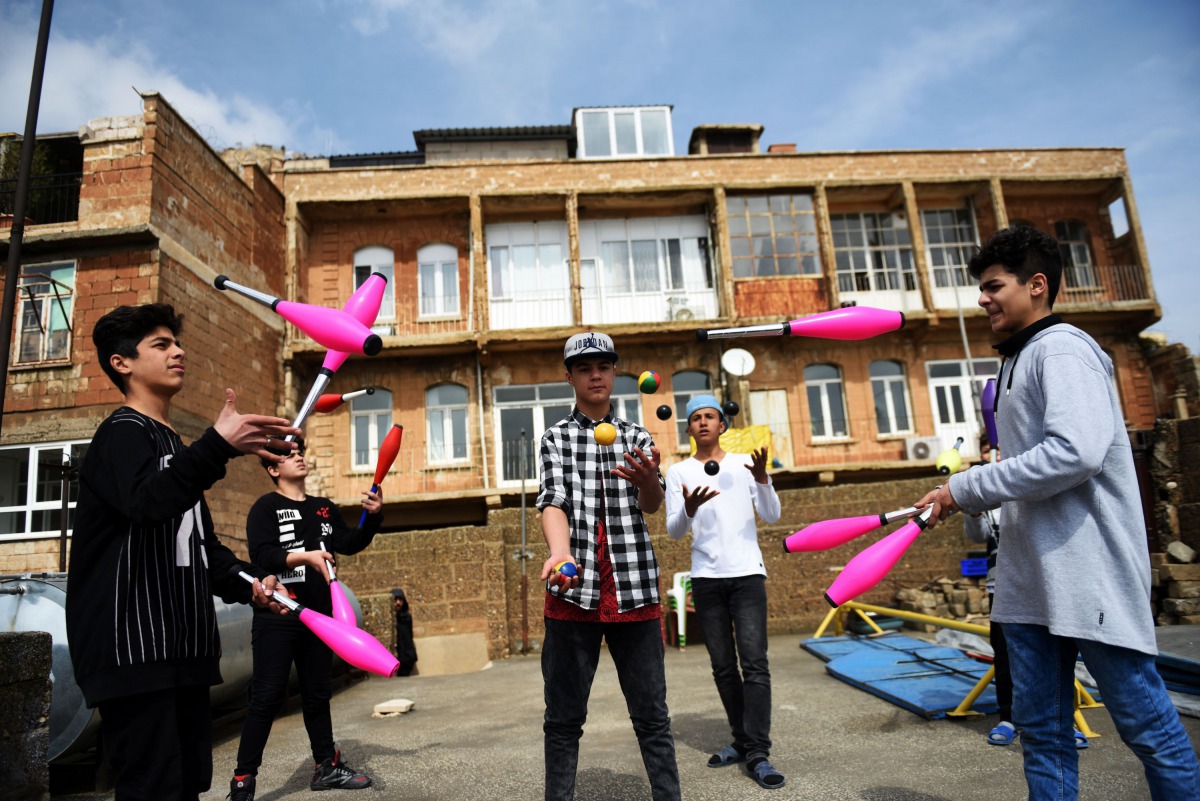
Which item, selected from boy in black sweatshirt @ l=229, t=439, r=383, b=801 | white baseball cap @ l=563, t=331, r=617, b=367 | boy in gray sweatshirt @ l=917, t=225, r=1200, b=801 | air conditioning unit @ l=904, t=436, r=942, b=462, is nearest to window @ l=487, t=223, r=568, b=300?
air conditioning unit @ l=904, t=436, r=942, b=462

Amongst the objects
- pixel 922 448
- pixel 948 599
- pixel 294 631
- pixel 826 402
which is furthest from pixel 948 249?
pixel 294 631

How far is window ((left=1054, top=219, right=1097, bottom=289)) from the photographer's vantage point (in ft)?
62.1

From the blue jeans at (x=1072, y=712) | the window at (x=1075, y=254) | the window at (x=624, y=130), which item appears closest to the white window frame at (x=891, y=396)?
the window at (x=1075, y=254)

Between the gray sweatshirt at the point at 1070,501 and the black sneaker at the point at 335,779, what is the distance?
3296 millimetres

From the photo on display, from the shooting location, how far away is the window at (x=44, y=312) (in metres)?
12.4

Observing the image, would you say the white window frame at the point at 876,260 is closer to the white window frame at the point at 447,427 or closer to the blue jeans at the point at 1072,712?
the white window frame at the point at 447,427

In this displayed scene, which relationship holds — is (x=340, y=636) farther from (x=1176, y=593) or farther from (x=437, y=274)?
(x=437, y=274)

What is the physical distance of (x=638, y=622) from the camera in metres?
2.95

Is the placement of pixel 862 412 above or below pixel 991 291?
above

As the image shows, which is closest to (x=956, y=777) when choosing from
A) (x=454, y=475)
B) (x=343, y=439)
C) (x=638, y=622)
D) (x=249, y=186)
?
(x=638, y=622)

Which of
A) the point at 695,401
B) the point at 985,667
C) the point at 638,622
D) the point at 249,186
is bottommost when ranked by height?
the point at 985,667

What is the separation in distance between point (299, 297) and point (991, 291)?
16954 millimetres

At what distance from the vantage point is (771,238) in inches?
715

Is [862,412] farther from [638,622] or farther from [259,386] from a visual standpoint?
[638,622]
